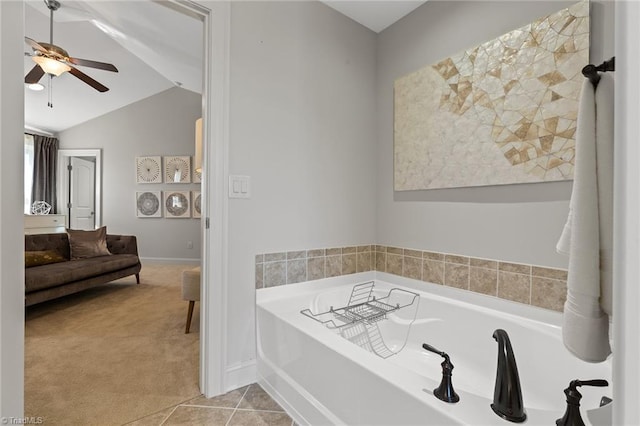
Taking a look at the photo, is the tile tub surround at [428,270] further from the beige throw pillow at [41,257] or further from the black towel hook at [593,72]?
the beige throw pillow at [41,257]

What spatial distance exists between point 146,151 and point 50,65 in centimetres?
311

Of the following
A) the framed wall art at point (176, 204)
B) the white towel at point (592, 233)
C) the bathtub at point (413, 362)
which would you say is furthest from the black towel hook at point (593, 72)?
the framed wall art at point (176, 204)

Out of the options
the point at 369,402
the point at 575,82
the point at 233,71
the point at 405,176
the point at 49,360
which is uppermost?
the point at 233,71

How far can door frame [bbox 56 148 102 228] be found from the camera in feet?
20.2

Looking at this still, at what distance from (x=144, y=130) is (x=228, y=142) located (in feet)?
17.4

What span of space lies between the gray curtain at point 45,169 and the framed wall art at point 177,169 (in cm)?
249

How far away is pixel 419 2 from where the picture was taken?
6.99ft

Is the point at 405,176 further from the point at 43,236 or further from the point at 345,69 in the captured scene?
the point at 43,236

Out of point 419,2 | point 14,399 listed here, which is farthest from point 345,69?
point 14,399

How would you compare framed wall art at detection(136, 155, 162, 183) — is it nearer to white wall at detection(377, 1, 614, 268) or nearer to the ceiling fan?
the ceiling fan

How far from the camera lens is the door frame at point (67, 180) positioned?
6.15m

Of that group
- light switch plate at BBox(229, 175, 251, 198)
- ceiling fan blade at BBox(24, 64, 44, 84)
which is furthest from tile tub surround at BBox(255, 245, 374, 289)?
ceiling fan blade at BBox(24, 64, 44, 84)

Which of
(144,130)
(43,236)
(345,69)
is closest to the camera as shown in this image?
(345,69)

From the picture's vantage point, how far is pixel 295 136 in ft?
6.72
